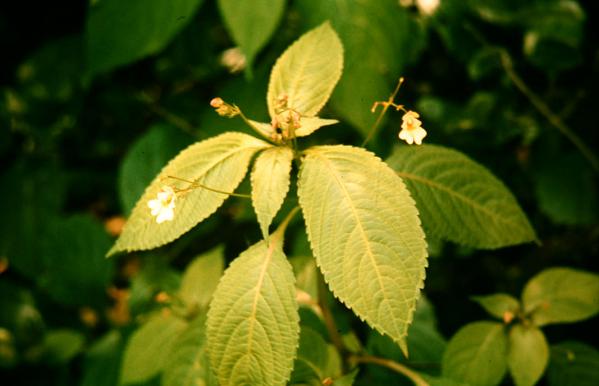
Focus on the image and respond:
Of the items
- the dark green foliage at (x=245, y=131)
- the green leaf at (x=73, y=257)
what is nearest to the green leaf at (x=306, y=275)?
the dark green foliage at (x=245, y=131)

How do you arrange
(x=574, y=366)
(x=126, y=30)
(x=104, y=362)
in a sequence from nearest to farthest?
(x=574, y=366) < (x=126, y=30) < (x=104, y=362)

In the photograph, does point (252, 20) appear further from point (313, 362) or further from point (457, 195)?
point (313, 362)

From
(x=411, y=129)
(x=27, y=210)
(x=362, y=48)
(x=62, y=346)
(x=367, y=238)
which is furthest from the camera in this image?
(x=27, y=210)

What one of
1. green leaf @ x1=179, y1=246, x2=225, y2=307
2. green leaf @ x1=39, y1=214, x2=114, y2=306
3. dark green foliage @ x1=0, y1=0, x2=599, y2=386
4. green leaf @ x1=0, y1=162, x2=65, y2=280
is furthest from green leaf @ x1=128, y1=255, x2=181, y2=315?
green leaf @ x1=0, y1=162, x2=65, y2=280

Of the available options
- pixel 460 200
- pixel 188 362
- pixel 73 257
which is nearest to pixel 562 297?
pixel 460 200

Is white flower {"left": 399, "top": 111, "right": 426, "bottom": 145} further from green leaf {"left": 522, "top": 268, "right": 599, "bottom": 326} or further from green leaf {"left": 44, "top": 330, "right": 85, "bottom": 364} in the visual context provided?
green leaf {"left": 44, "top": 330, "right": 85, "bottom": 364}

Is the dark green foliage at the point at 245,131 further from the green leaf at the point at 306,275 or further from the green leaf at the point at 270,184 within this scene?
the green leaf at the point at 270,184

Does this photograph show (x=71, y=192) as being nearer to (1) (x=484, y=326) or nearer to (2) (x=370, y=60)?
(2) (x=370, y=60)
